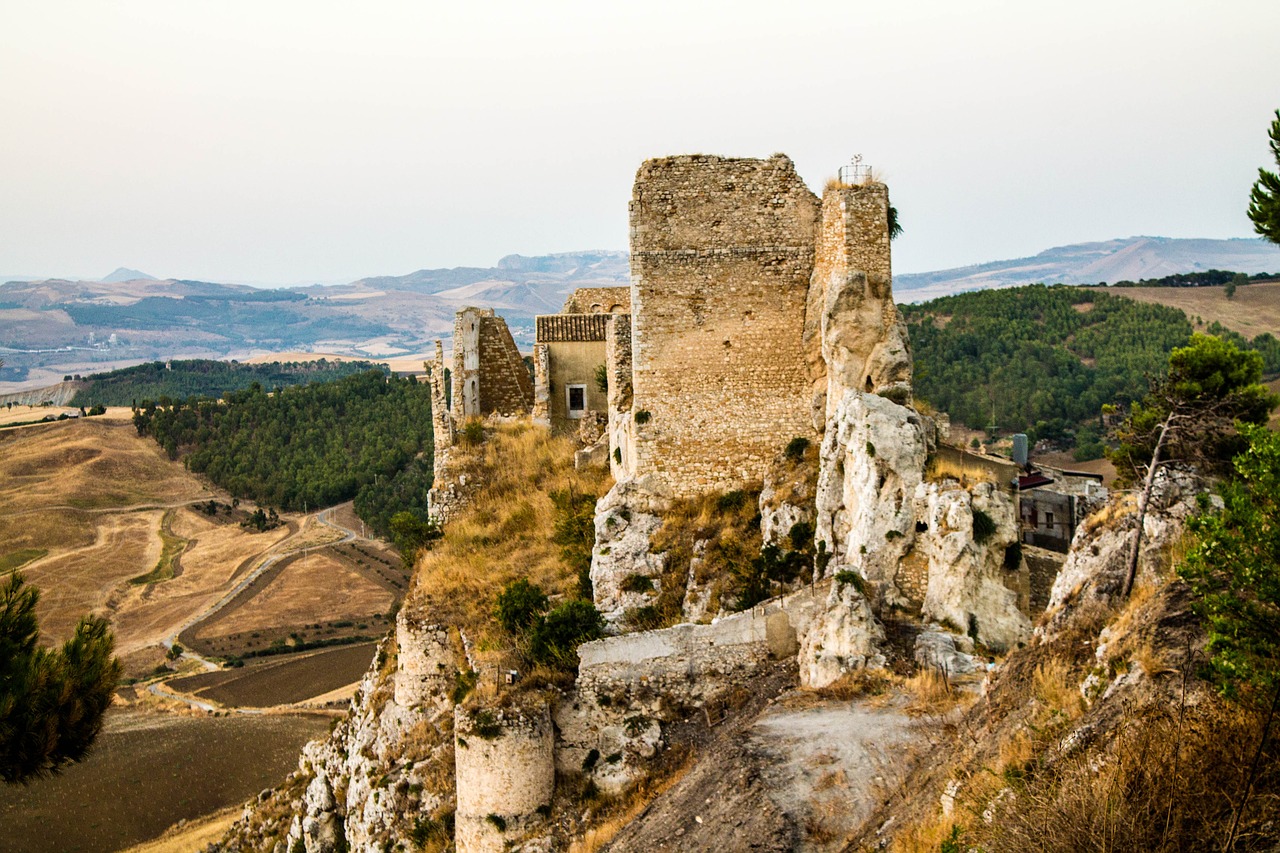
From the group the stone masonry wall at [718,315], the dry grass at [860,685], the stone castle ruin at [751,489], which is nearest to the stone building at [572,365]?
the stone castle ruin at [751,489]

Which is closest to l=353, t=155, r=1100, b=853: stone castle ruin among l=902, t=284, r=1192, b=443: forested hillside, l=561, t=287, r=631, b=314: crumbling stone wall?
l=561, t=287, r=631, b=314: crumbling stone wall

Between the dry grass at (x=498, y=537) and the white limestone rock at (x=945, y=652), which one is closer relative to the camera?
the white limestone rock at (x=945, y=652)

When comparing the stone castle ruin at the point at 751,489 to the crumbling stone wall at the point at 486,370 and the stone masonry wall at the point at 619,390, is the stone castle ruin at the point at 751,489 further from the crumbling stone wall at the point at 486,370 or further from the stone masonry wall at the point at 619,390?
the crumbling stone wall at the point at 486,370

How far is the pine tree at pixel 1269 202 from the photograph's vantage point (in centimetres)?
1331

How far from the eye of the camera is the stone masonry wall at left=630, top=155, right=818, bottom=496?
19688 mm

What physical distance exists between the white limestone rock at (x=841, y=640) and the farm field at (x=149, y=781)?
24.7 m

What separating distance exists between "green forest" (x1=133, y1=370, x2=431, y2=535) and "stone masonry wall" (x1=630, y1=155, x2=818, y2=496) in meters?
70.4

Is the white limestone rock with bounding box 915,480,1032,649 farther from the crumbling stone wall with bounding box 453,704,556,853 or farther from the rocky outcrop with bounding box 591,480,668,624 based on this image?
the crumbling stone wall with bounding box 453,704,556,853

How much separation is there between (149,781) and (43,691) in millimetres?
25172

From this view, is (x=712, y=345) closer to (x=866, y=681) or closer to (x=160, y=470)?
(x=866, y=681)

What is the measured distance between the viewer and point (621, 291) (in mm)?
29641

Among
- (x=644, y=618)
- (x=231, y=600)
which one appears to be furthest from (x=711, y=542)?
(x=231, y=600)

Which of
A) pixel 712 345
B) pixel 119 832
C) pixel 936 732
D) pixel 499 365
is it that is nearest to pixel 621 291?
pixel 499 365

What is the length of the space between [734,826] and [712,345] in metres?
10.2
